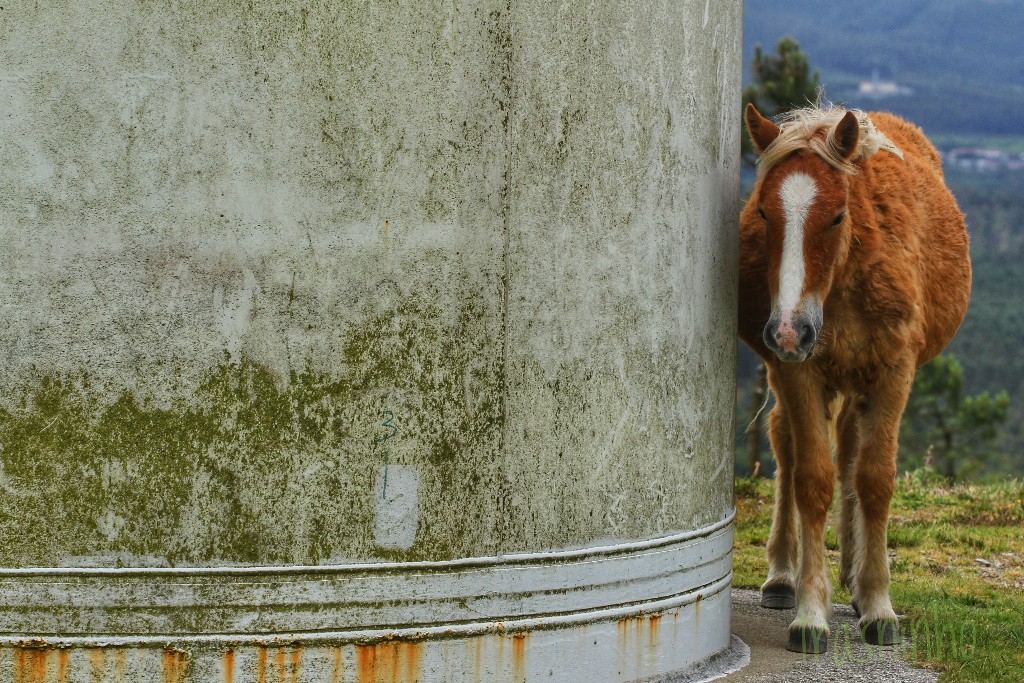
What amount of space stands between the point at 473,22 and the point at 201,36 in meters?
0.96

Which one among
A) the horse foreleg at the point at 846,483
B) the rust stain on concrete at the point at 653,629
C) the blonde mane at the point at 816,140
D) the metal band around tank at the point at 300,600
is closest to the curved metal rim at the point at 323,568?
the metal band around tank at the point at 300,600

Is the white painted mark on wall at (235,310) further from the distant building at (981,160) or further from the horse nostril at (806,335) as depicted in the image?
the distant building at (981,160)

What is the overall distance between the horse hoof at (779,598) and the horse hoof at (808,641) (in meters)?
1.16

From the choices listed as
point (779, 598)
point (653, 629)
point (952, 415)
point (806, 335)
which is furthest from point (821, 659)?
point (952, 415)

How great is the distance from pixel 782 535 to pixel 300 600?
11.8 feet

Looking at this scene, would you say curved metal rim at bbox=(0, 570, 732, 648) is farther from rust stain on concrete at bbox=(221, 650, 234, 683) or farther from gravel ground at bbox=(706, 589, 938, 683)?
gravel ground at bbox=(706, 589, 938, 683)

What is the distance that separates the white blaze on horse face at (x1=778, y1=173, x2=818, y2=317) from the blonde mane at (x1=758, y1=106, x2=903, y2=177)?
184 millimetres

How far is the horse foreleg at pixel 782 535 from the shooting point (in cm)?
716

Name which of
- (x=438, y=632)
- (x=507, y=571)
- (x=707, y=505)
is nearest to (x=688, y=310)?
(x=707, y=505)

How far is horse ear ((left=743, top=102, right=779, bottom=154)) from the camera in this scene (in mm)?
5824

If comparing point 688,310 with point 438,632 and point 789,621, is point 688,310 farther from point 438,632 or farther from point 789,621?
point 789,621

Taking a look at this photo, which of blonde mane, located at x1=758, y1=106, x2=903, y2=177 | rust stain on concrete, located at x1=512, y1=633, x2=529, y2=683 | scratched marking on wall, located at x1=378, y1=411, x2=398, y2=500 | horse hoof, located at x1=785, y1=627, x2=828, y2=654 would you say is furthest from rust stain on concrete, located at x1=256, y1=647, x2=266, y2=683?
blonde mane, located at x1=758, y1=106, x2=903, y2=177

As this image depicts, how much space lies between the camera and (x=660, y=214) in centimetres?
512

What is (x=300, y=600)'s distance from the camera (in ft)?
14.5
